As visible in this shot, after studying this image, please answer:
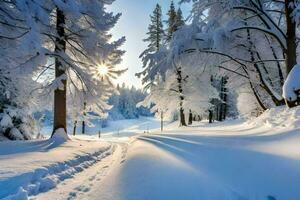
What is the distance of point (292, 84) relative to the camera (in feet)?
26.8

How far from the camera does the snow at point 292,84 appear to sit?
7909 millimetres

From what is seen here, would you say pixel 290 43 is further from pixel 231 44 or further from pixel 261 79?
pixel 261 79

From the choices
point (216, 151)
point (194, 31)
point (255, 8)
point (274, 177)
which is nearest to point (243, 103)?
point (255, 8)

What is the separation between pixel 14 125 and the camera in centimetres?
1711

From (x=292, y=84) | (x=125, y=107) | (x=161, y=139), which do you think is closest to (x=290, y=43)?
(x=292, y=84)

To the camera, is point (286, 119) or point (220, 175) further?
point (286, 119)

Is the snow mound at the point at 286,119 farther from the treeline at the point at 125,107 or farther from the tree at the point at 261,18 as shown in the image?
the treeline at the point at 125,107

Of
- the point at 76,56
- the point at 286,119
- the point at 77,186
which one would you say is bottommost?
the point at 77,186

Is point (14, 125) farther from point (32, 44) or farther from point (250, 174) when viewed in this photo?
point (250, 174)

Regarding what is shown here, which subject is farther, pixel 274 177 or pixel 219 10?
pixel 219 10

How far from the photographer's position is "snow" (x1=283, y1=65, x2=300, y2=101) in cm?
791

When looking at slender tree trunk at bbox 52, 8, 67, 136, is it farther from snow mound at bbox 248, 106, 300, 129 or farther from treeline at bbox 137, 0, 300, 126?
snow mound at bbox 248, 106, 300, 129

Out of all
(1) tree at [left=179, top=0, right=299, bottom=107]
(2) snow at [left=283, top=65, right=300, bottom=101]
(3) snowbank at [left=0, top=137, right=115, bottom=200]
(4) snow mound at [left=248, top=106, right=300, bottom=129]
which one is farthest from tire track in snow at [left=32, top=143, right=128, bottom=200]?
(2) snow at [left=283, top=65, right=300, bottom=101]

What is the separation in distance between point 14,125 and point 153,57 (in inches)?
457
